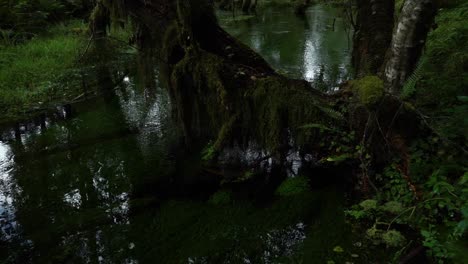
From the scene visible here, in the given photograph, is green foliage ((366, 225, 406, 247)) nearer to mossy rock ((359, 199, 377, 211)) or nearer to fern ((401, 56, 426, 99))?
mossy rock ((359, 199, 377, 211))

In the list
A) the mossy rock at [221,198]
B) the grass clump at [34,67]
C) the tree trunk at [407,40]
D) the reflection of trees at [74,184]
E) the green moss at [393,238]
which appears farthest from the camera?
the grass clump at [34,67]

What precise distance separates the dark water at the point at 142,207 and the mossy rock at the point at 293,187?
0.06 meters

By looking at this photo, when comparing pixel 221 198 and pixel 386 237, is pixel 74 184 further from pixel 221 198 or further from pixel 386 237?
pixel 386 237

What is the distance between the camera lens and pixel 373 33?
5.55 metres

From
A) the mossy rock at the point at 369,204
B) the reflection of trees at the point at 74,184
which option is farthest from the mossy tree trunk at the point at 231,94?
the reflection of trees at the point at 74,184

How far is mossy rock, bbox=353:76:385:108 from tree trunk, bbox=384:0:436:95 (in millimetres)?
392

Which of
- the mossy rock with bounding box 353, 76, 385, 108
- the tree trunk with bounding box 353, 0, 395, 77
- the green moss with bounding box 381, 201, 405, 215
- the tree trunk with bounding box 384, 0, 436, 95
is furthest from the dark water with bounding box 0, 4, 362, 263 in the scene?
the tree trunk with bounding box 353, 0, 395, 77

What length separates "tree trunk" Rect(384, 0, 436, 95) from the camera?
3885 mm

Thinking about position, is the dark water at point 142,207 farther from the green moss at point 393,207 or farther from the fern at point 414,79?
the fern at point 414,79

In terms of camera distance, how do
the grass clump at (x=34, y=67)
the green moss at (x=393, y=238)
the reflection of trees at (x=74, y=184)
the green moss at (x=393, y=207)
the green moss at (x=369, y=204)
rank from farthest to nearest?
the grass clump at (x=34, y=67), the reflection of trees at (x=74, y=184), the green moss at (x=369, y=204), the green moss at (x=393, y=207), the green moss at (x=393, y=238)

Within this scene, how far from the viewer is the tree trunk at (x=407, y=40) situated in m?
3.88

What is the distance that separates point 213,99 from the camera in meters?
4.77

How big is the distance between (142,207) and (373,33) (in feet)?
12.6

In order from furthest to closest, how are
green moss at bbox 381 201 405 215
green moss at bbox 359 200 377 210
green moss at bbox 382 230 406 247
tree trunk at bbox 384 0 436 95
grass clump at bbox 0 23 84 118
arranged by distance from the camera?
grass clump at bbox 0 23 84 118 → tree trunk at bbox 384 0 436 95 → green moss at bbox 359 200 377 210 → green moss at bbox 381 201 405 215 → green moss at bbox 382 230 406 247
